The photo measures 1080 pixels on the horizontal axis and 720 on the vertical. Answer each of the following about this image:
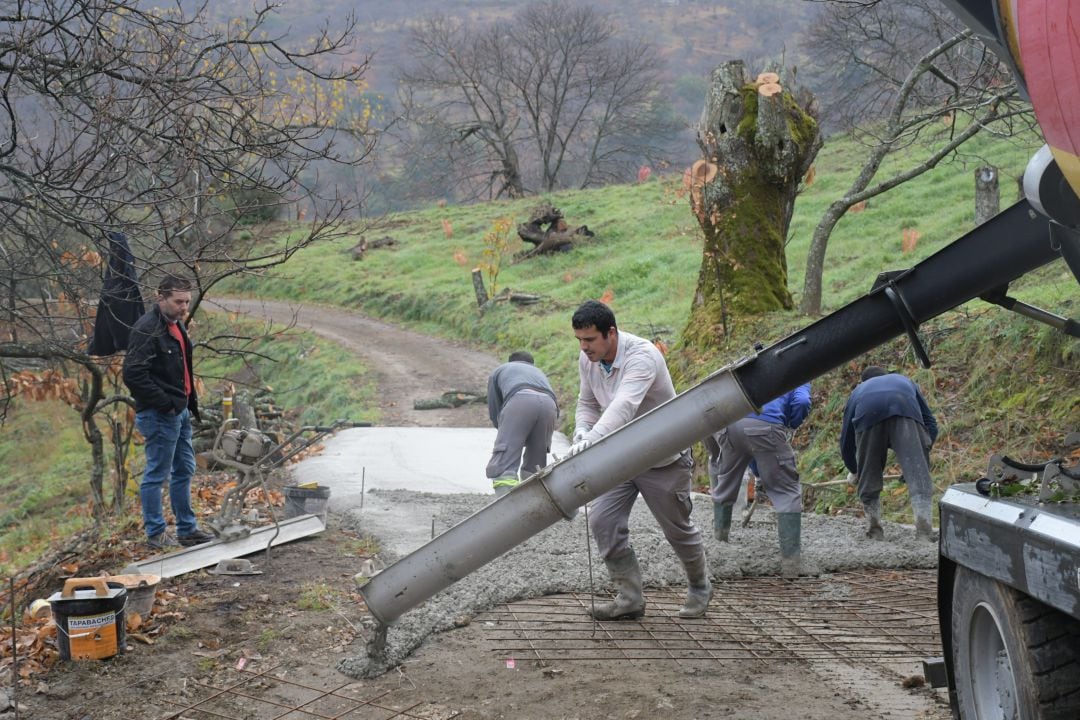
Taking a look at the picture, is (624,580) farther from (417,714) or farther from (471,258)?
(471,258)

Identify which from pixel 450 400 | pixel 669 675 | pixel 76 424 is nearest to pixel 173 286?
pixel 669 675

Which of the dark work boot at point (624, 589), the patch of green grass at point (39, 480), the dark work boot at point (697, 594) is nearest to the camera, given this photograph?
the dark work boot at point (624, 589)

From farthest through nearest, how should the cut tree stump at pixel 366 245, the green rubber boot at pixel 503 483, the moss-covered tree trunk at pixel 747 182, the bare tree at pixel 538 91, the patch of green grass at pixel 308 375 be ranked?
the bare tree at pixel 538 91, the cut tree stump at pixel 366 245, the patch of green grass at pixel 308 375, the moss-covered tree trunk at pixel 747 182, the green rubber boot at pixel 503 483

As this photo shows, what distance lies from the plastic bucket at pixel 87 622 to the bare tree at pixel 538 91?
37.2m

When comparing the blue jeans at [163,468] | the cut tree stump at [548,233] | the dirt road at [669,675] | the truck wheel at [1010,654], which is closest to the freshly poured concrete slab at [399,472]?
the dirt road at [669,675]

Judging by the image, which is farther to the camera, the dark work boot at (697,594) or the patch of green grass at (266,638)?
the dark work boot at (697,594)

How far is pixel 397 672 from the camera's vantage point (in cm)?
527

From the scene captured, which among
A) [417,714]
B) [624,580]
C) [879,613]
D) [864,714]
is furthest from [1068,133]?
[879,613]

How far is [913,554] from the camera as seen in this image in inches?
306

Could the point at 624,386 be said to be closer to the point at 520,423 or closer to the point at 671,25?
the point at 520,423

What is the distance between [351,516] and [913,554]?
14.9 feet

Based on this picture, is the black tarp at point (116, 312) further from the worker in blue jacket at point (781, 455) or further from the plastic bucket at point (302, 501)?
the worker in blue jacket at point (781, 455)

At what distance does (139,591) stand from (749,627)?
139 inches

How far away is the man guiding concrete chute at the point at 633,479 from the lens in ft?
18.2
